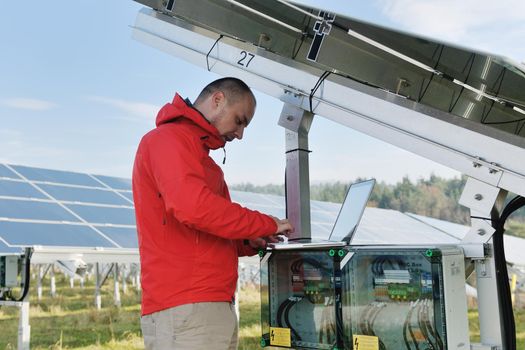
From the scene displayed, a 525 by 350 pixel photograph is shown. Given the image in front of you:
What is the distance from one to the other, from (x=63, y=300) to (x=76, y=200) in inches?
275

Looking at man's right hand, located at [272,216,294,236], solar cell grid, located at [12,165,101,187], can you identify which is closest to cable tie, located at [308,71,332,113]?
man's right hand, located at [272,216,294,236]

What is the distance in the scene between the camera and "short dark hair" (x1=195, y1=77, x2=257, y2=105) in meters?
2.32

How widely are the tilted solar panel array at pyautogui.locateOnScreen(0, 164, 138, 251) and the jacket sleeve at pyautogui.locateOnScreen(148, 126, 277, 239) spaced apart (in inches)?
125

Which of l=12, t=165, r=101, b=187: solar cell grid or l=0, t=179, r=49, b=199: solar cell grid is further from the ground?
l=12, t=165, r=101, b=187: solar cell grid

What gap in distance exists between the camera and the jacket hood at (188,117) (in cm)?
224

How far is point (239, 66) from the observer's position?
8.96 feet

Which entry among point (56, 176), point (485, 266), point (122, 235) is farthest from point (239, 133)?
point (56, 176)

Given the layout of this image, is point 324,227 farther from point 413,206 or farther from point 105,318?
point 413,206

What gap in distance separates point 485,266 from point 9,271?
370 cm

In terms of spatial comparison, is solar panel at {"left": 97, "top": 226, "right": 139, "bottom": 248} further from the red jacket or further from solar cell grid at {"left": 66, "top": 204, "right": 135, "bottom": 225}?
the red jacket

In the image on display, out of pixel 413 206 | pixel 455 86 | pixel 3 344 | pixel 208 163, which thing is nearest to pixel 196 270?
pixel 208 163

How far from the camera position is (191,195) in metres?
2.01

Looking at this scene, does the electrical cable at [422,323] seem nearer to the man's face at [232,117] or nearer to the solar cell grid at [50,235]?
the man's face at [232,117]

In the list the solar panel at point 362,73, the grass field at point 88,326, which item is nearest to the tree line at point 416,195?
the grass field at point 88,326
